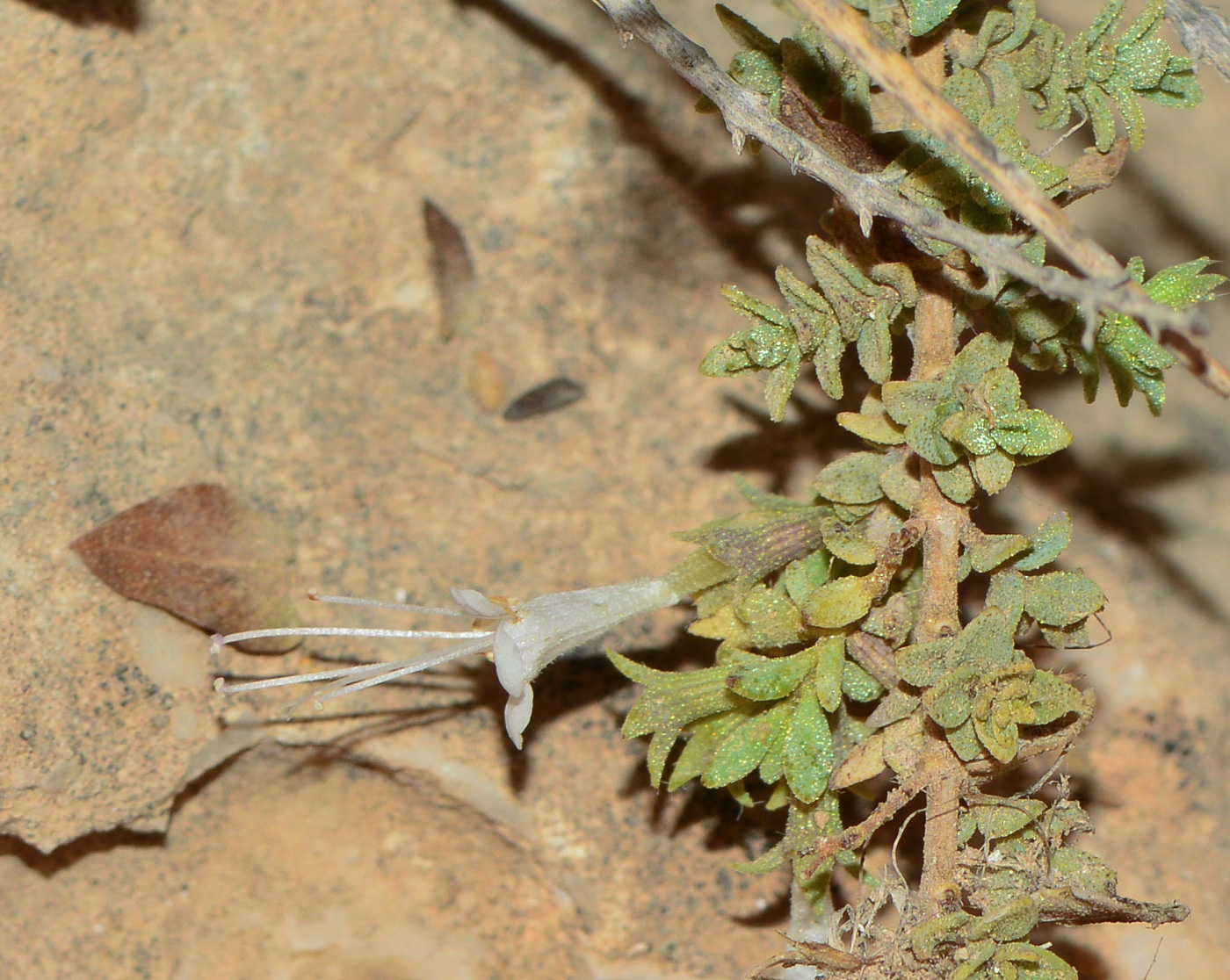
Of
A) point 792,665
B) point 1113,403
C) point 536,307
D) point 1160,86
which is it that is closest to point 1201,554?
point 1113,403

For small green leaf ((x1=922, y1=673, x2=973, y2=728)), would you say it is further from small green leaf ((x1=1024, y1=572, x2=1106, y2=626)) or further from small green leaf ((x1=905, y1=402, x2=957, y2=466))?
small green leaf ((x1=905, y1=402, x2=957, y2=466))

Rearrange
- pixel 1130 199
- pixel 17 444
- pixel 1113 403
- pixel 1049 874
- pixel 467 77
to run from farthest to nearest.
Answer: pixel 1130 199 < pixel 1113 403 < pixel 467 77 < pixel 17 444 < pixel 1049 874

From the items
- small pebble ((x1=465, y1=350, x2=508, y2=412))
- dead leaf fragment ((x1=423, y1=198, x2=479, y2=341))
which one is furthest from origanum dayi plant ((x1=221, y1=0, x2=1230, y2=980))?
dead leaf fragment ((x1=423, y1=198, x2=479, y2=341))

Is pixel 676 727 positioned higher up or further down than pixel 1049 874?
further down

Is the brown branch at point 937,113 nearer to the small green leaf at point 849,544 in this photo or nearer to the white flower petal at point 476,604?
the small green leaf at point 849,544

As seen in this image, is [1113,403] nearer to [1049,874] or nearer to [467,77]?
[1049,874]

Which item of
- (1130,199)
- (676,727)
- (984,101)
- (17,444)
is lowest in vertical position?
(17,444)
